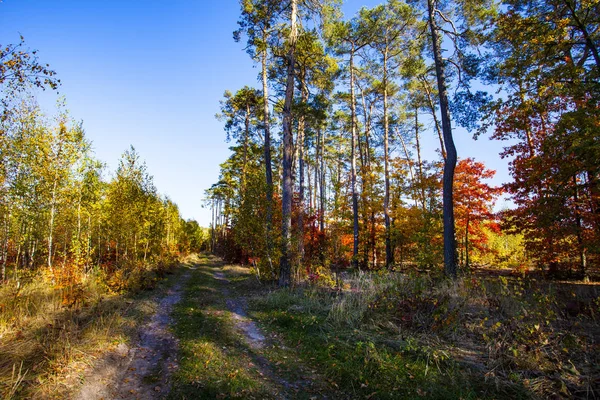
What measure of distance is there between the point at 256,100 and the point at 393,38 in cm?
927

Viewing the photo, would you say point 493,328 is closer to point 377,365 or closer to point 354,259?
point 377,365

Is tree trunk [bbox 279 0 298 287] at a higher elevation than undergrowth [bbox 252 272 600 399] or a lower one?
higher

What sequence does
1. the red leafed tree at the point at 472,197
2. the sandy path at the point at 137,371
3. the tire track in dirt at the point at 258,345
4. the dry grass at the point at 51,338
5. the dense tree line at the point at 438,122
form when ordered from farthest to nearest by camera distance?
the red leafed tree at the point at 472,197 < the dense tree line at the point at 438,122 < the tire track in dirt at the point at 258,345 < the sandy path at the point at 137,371 < the dry grass at the point at 51,338

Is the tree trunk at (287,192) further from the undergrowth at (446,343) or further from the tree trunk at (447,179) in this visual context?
the tree trunk at (447,179)

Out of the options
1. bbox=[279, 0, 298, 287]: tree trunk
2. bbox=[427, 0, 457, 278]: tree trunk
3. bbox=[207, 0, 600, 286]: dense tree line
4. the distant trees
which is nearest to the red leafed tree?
bbox=[207, 0, 600, 286]: dense tree line

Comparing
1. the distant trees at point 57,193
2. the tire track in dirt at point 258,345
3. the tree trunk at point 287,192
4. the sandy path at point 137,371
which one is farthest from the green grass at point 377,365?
the distant trees at point 57,193

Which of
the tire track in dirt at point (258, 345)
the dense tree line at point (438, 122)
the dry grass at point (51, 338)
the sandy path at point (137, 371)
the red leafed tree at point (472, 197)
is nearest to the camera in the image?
the dry grass at point (51, 338)

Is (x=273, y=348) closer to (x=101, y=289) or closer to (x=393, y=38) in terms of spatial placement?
(x=101, y=289)

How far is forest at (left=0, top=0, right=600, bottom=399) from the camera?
3.78 meters

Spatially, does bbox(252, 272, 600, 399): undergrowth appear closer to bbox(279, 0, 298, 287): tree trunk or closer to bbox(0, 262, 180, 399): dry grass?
bbox(279, 0, 298, 287): tree trunk

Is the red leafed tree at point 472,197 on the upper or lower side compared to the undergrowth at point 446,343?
upper

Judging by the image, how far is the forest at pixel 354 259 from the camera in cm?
378


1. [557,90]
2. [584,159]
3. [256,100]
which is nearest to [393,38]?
[256,100]

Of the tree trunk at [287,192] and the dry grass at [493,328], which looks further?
the tree trunk at [287,192]
